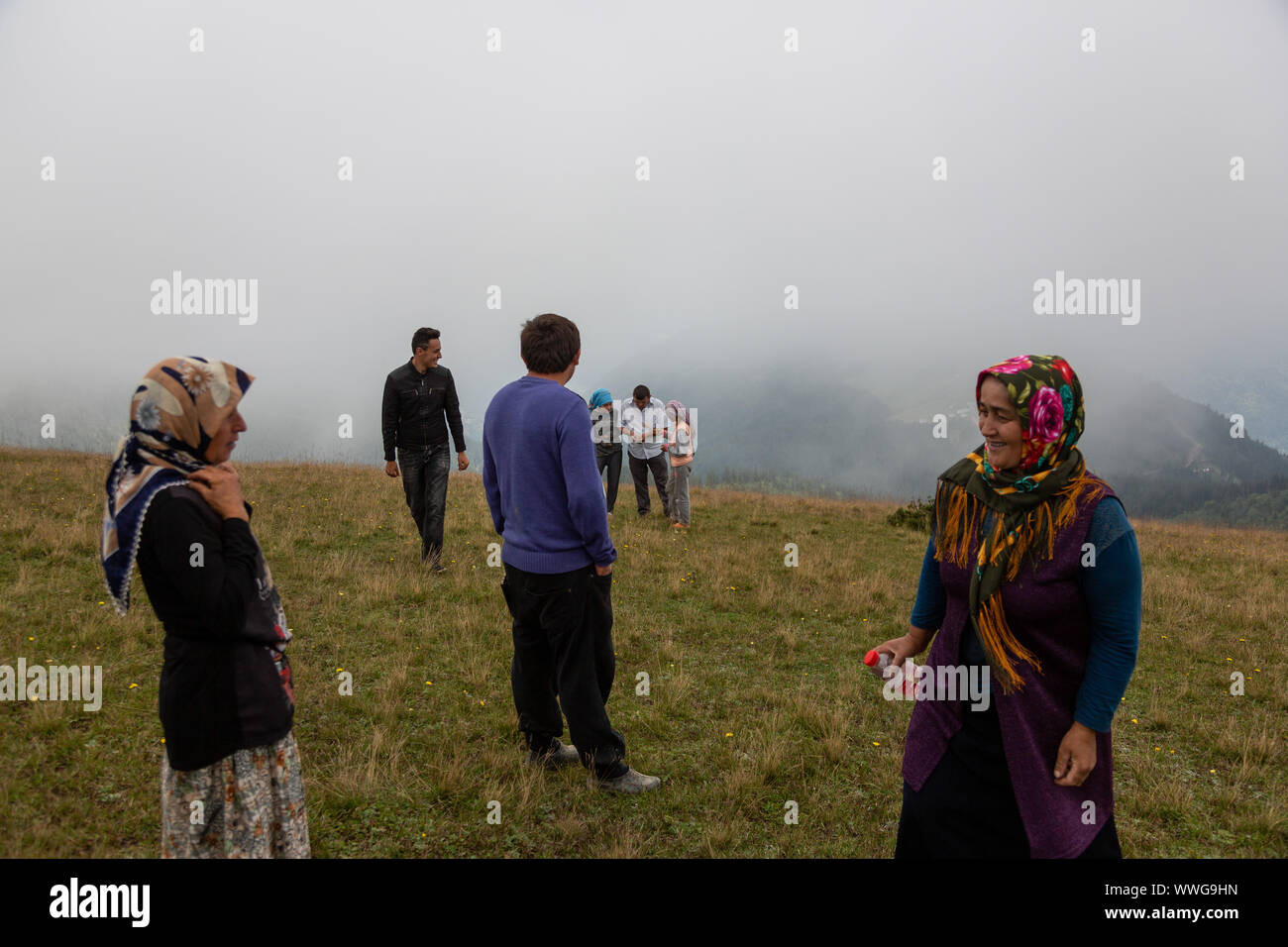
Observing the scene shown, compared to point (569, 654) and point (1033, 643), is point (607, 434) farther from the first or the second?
point (1033, 643)

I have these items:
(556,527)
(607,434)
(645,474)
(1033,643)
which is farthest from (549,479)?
(645,474)

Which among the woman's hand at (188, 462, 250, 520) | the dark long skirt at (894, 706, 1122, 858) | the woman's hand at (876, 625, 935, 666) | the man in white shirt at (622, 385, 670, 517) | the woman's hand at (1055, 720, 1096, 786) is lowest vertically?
the dark long skirt at (894, 706, 1122, 858)

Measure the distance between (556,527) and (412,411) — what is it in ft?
16.1

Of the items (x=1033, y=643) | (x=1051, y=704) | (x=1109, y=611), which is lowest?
(x=1051, y=704)

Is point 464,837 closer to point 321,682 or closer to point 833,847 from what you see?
point 833,847

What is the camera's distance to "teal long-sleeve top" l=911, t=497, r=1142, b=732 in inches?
88.6

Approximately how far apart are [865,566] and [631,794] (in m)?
7.76

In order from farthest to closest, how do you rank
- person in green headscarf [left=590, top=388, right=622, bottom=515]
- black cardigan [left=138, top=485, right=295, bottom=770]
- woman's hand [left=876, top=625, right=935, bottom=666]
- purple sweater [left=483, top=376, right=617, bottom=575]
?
person in green headscarf [left=590, top=388, right=622, bottom=515], purple sweater [left=483, top=376, right=617, bottom=575], woman's hand [left=876, top=625, right=935, bottom=666], black cardigan [left=138, top=485, right=295, bottom=770]

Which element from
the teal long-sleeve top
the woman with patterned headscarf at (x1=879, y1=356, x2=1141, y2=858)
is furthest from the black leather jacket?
the teal long-sleeve top

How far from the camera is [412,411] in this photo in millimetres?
8094

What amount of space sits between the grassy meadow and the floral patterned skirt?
1.36 meters

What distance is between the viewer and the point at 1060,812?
2.30 metres

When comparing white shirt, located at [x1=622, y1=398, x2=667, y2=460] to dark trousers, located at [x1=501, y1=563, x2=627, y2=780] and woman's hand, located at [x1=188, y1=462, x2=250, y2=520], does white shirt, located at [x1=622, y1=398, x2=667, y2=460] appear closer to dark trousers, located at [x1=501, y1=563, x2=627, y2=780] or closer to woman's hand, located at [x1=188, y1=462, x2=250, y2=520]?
dark trousers, located at [x1=501, y1=563, x2=627, y2=780]

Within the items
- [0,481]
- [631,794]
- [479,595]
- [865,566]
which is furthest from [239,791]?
[0,481]
